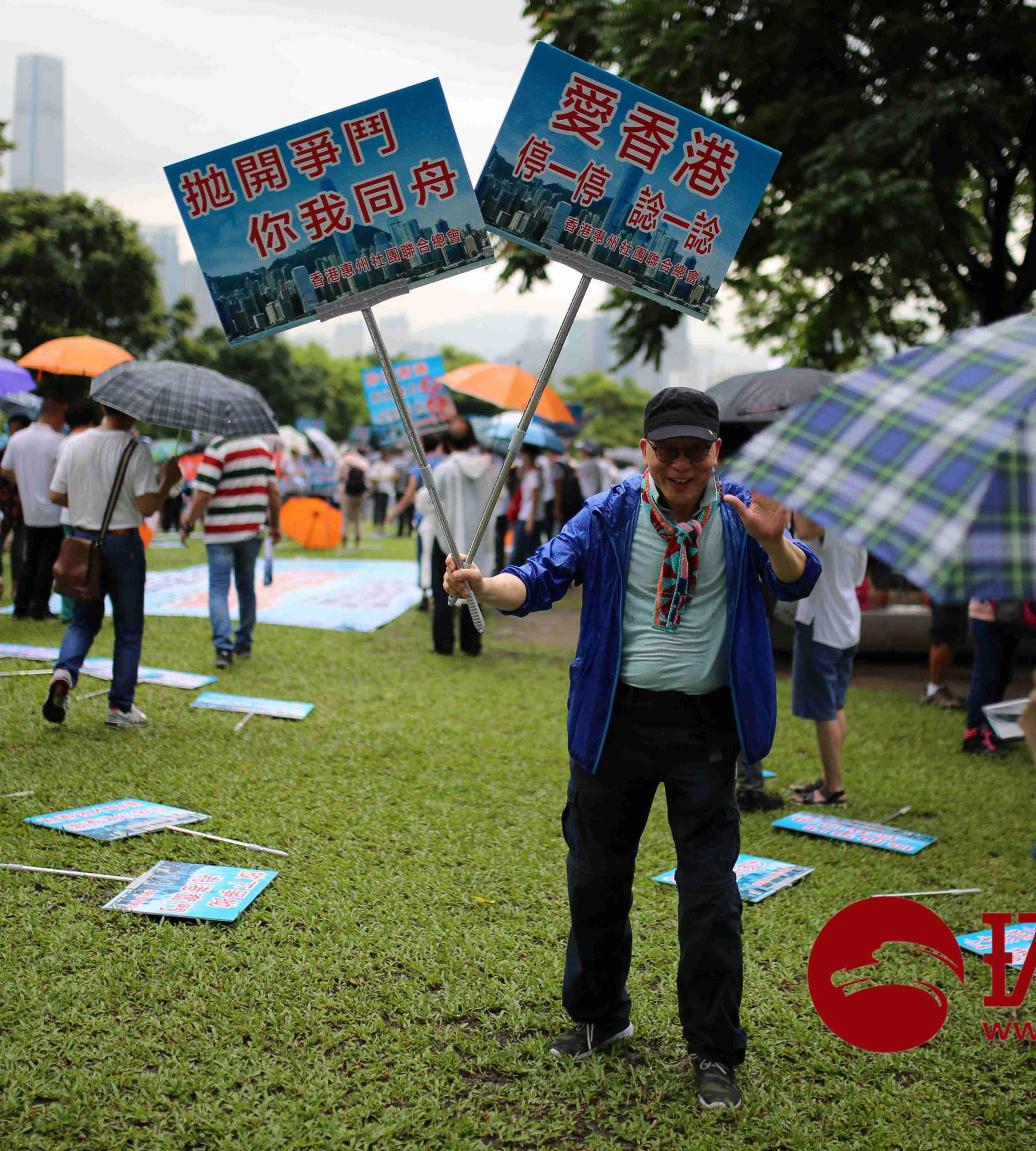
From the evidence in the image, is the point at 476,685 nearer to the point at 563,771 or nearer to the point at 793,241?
the point at 563,771

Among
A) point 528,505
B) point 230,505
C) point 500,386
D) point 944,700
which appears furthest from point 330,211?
point 528,505

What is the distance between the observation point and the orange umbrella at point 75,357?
8516mm

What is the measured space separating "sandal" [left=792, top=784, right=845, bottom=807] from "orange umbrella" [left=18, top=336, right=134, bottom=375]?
6.06m

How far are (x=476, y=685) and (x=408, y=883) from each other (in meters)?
4.10

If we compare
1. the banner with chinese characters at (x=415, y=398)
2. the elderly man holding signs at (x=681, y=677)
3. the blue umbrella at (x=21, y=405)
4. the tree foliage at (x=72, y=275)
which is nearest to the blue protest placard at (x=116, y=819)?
the elderly man holding signs at (x=681, y=677)

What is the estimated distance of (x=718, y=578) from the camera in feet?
9.53

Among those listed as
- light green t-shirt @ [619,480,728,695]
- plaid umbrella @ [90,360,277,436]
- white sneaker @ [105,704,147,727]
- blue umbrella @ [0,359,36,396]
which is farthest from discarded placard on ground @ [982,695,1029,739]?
blue umbrella @ [0,359,36,396]

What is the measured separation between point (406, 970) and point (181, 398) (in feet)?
12.0

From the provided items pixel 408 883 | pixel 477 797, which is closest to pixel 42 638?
pixel 477 797

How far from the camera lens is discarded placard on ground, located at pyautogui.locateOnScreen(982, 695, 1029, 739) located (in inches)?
131

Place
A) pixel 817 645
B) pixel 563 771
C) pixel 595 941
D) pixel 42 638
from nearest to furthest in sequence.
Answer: pixel 595 941 < pixel 817 645 < pixel 563 771 < pixel 42 638

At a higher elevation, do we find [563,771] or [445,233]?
[445,233]

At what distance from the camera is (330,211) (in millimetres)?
3016

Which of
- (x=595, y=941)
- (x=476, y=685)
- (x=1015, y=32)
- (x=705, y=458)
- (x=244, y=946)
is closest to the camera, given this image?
(x=705, y=458)
